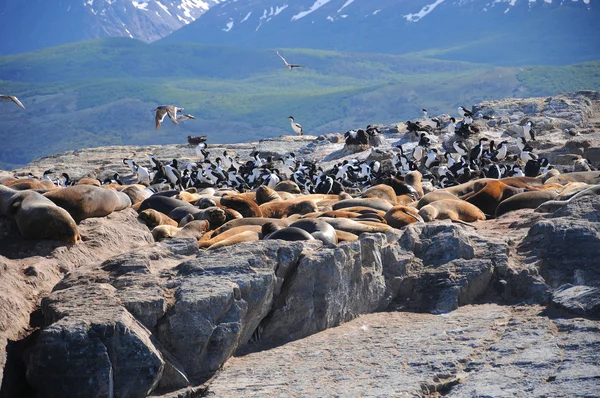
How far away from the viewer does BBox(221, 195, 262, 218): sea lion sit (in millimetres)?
11250

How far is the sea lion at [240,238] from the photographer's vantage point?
8.08m

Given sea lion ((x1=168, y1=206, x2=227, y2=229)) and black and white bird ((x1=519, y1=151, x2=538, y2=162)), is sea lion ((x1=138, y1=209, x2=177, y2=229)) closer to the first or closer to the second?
sea lion ((x1=168, y1=206, x2=227, y2=229))

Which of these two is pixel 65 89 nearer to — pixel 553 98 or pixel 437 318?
pixel 553 98

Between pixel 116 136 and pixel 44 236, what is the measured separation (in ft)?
467

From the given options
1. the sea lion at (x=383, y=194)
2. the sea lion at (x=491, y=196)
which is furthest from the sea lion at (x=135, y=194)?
the sea lion at (x=491, y=196)

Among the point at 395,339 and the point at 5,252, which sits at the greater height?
the point at 5,252

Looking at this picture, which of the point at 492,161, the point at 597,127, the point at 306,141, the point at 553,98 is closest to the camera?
the point at 492,161

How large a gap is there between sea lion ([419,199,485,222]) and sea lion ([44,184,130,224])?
3.86 meters

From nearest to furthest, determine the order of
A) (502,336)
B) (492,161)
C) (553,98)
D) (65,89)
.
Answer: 1. (502,336)
2. (492,161)
3. (553,98)
4. (65,89)

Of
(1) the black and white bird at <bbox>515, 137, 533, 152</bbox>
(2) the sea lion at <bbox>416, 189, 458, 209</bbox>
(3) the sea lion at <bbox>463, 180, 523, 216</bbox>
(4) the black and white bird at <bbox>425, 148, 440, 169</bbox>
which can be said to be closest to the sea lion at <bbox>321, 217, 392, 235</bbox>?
(2) the sea lion at <bbox>416, 189, 458, 209</bbox>

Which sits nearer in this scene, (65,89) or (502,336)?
(502,336)

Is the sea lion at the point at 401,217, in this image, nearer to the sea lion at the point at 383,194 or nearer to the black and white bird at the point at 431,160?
the sea lion at the point at 383,194

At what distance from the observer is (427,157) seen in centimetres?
2358

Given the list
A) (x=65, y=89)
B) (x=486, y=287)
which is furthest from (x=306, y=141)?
(x=65, y=89)
